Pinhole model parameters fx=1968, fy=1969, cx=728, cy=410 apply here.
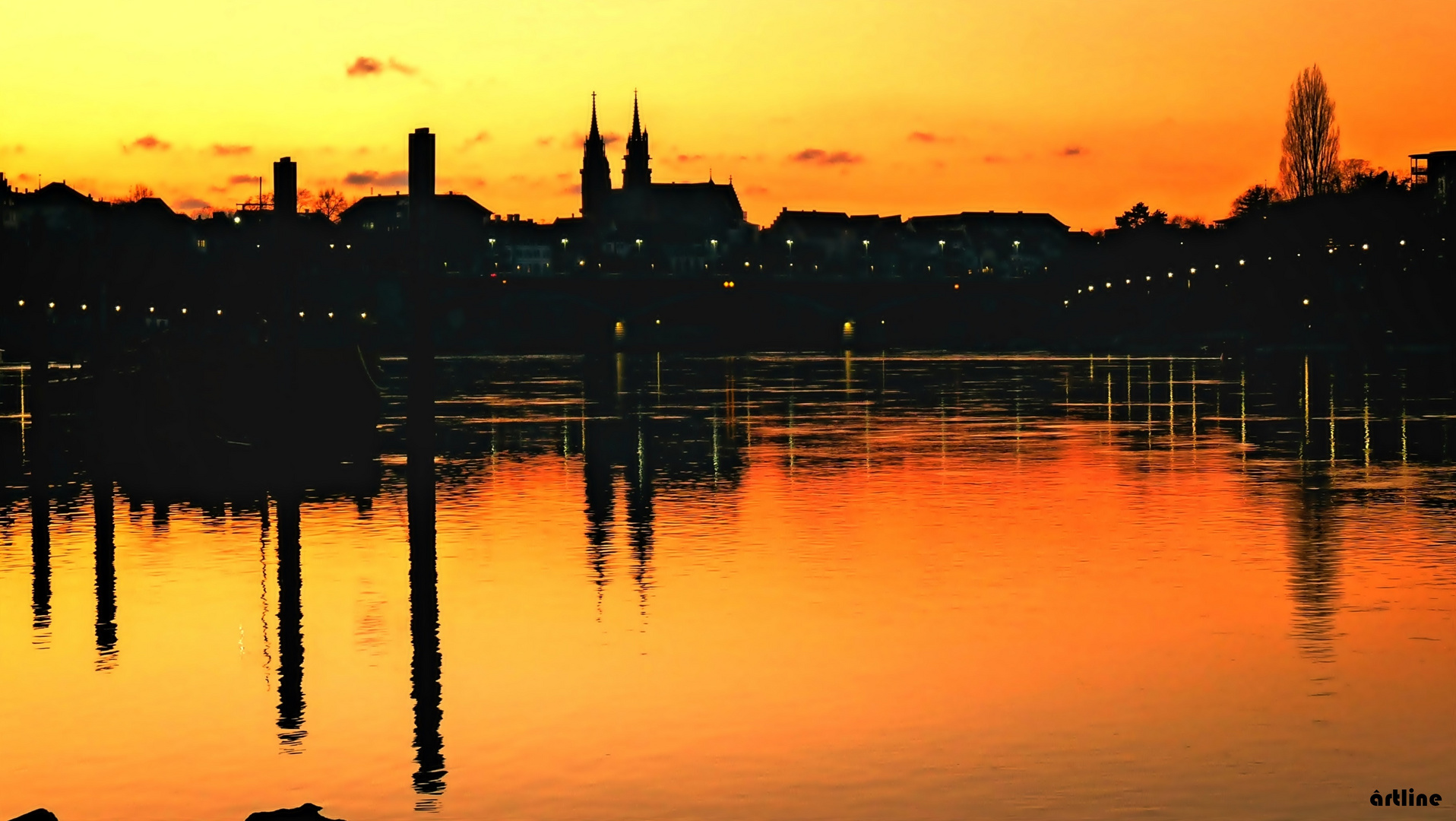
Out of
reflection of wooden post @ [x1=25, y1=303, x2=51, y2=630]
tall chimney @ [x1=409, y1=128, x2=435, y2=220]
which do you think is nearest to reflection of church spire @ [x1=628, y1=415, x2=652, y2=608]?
tall chimney @ [x1=409, y1=128, x2=435, y2=220]

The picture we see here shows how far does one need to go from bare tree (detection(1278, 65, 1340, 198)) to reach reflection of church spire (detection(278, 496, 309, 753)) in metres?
128

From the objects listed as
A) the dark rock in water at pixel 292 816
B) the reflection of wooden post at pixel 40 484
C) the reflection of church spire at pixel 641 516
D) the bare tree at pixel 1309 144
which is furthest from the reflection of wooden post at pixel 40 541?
the bare tree at pixel 1309 144

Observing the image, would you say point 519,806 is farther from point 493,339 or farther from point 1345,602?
point 493,339

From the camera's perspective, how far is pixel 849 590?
22.4 meters

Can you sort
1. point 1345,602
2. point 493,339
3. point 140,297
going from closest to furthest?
point 1345,602 → point 140,297 → point 493,339

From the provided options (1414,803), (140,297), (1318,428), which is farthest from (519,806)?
(140,297)

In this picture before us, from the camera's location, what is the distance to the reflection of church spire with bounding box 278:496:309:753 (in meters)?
15.8

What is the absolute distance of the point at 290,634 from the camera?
19.8m

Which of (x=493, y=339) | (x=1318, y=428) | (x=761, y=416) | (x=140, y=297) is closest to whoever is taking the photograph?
(x=1318, y=428)

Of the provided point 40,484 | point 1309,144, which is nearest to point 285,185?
point 40,484

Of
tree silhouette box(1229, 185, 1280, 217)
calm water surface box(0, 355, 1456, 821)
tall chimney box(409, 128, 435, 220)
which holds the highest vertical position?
tree silhouette box(1229, 185, 1280, 217)

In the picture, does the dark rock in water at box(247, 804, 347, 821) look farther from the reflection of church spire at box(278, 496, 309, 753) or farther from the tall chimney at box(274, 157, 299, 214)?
the tall chimney at box(274, 157, 299, 214)

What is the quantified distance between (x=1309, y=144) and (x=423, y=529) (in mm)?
130260

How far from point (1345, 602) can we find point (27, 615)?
14.2 meters
